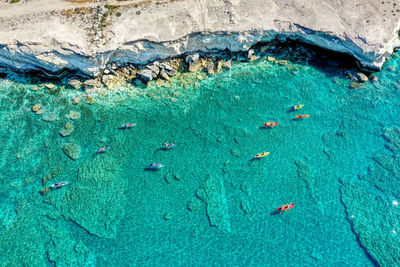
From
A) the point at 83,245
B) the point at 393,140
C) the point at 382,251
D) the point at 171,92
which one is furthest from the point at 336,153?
the point at 83,245

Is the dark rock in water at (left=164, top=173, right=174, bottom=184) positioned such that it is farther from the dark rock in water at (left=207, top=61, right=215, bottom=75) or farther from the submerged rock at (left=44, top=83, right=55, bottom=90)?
the submerged rock at (left=44, top=83, right=55, bottom=90)

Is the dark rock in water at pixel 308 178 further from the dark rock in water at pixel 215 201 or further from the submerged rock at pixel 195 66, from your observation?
the submerged rock at pixel 195 66

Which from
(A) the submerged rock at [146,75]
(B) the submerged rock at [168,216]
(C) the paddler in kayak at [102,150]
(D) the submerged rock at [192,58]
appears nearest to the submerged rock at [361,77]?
(D) the submerged rock at [192,58]

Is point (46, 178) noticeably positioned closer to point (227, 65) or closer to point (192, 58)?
point (192, 58)

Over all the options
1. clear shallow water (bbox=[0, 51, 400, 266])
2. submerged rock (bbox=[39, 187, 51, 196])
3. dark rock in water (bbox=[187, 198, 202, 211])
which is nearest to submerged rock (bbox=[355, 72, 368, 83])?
clear shallow water (bbox=[0, 51, 400, 266])

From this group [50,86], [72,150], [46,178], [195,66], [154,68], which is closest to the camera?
[46,178]

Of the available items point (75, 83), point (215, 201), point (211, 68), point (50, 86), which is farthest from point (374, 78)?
point (50, 86)
